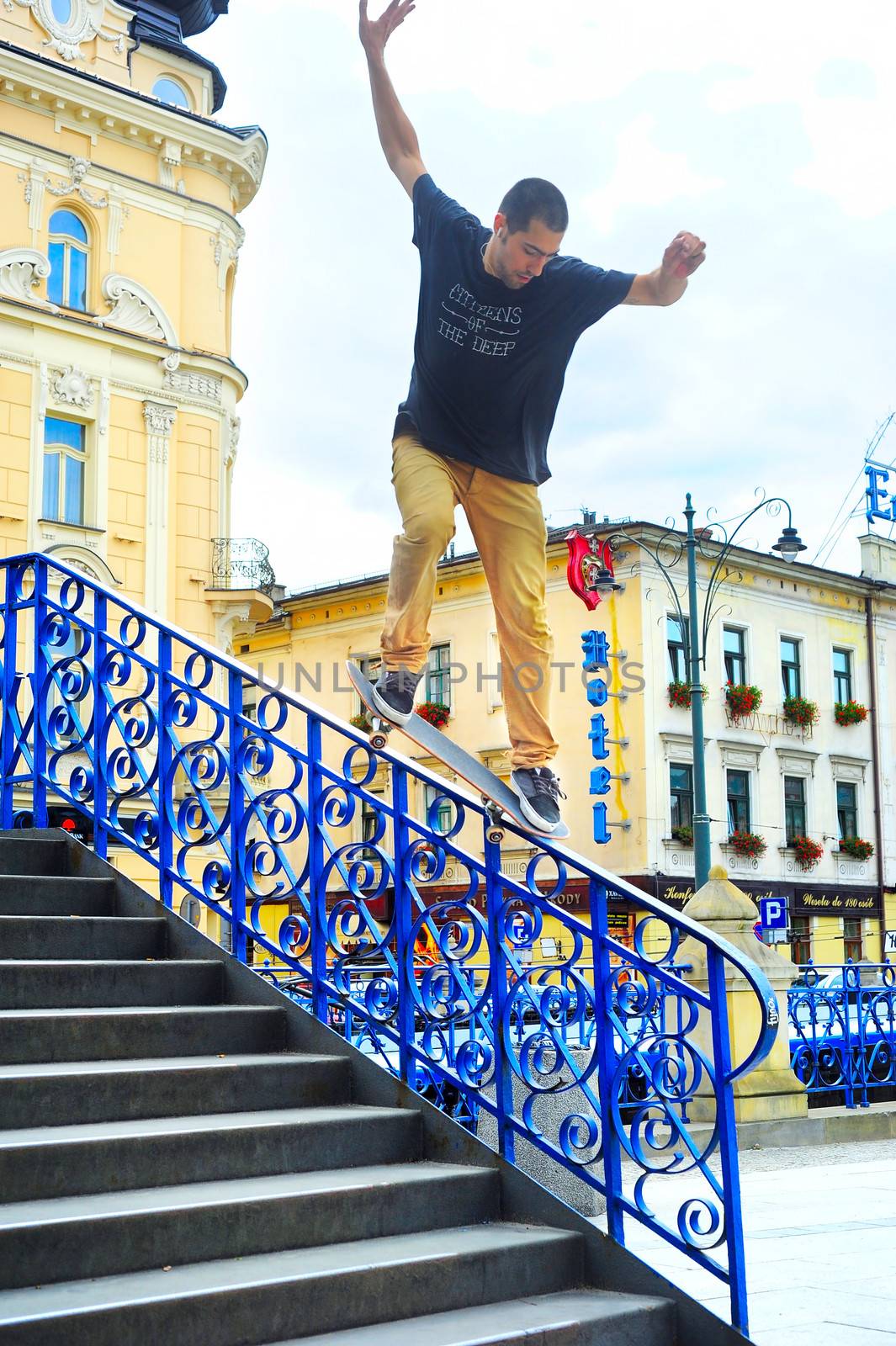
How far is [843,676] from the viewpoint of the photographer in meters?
38.1

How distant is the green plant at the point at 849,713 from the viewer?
37.2 m

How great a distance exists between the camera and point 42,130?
2341cm

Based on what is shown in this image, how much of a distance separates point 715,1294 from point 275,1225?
188 centimetres

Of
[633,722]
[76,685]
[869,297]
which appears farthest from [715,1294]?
[633,722]

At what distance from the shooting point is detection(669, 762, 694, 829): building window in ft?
107

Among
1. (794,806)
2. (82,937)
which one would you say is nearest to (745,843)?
(794,806)

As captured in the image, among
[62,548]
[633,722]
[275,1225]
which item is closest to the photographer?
[275,1225]

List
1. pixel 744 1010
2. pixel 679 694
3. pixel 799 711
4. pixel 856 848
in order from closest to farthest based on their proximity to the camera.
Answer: pixel 744 1010, pixel 679 694, pixel 799 711, pixel 856 848

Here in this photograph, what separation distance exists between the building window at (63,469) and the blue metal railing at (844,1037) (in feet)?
47.6

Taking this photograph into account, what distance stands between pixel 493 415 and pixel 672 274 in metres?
0.93

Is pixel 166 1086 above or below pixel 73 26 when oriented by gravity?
below

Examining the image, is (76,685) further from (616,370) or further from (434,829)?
(616,370)

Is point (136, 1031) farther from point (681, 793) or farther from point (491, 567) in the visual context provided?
point (681, 793)

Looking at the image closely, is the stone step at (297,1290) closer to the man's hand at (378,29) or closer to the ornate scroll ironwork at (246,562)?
the man's hand at (378,29)
